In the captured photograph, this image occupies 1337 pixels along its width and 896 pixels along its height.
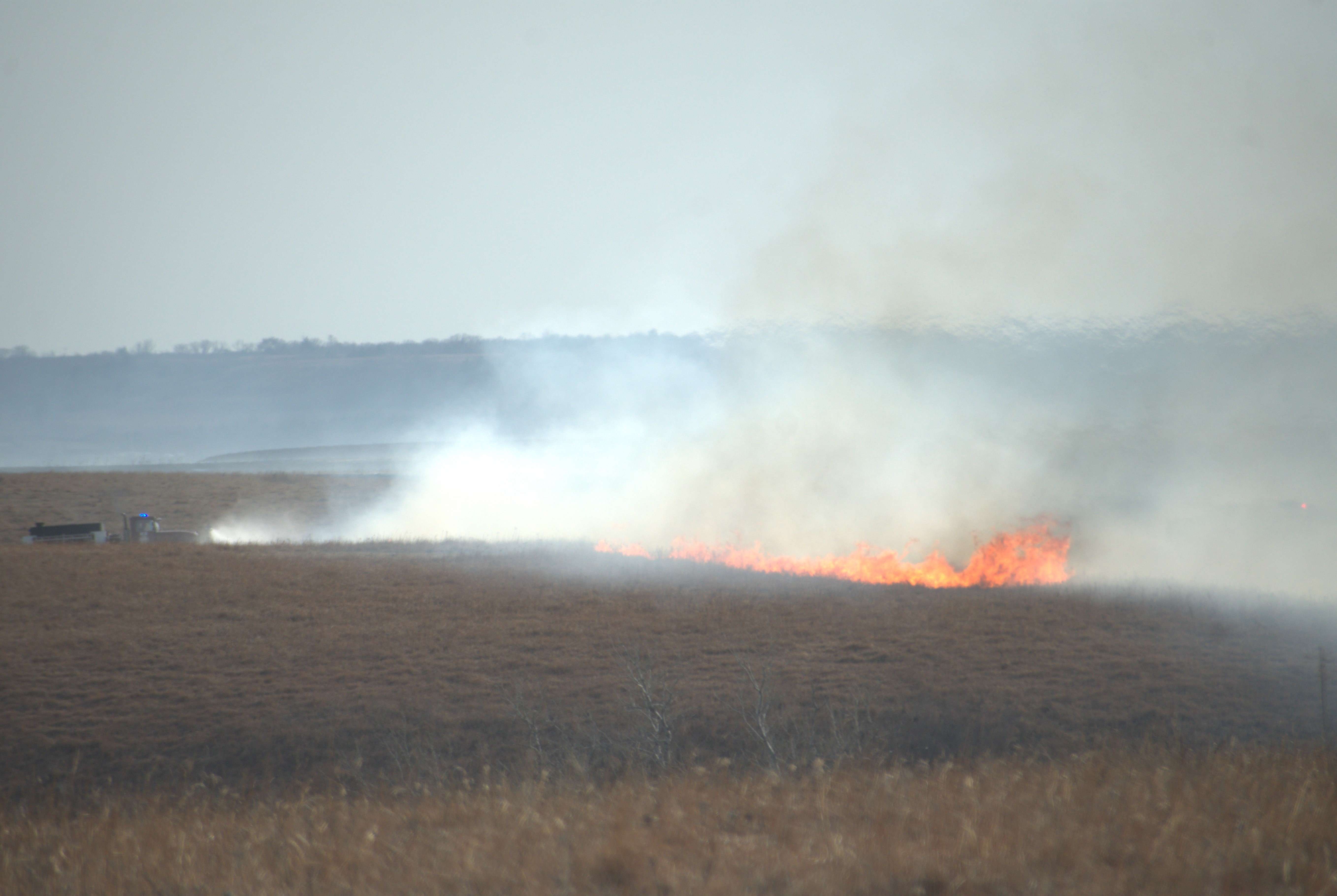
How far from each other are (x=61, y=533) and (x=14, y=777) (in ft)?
95.7

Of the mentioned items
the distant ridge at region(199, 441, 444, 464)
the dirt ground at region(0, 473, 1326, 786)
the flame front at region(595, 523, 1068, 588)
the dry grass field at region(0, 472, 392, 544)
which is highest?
the distant ridge at region(199, 441, 444, 464)

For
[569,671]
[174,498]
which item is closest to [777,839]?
[569,671]

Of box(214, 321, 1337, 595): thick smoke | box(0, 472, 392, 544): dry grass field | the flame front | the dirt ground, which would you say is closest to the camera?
the dirt ground

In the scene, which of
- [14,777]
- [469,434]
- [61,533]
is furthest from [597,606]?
[469,434]

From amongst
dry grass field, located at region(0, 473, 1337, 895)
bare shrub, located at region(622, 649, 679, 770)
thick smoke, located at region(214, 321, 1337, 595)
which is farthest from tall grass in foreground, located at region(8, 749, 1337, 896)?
thick smoke, located at region(214, 321, 1337, 595)

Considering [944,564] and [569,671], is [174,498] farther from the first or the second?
[944,564]

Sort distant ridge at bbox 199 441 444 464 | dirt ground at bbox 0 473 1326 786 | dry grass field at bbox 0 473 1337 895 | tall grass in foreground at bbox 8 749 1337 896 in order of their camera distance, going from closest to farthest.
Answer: tall grass in foreground at bbox 8 749 1337 896
dry grass field at bbox 0 473 1337 895
dirt ground at bbox 0 473 1326 786
distant ridge at bbox 199 441 444 464

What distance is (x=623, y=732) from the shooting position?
49.9 feet

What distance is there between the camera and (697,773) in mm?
8875

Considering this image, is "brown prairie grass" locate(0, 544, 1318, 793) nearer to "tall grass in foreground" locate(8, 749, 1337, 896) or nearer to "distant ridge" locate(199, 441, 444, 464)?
"tall grass in foreground" locate(8, 749, 1337, 896)

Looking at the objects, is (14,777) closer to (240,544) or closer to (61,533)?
(240,544)

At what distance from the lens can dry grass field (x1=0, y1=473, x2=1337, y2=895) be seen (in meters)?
5.39

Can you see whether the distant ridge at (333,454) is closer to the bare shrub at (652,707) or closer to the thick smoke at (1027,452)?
the thick smoke at (1027,452)

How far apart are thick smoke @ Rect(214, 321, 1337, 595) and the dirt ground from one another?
32.0 feet
